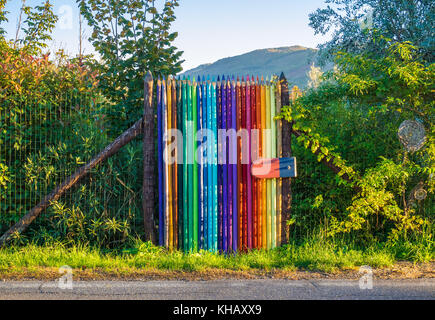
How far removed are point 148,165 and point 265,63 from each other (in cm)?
8440

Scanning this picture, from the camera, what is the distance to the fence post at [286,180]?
6223 mm

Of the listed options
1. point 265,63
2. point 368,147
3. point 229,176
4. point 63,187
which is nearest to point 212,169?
point 229,176

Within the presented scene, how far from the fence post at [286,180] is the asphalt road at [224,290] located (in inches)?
52.3

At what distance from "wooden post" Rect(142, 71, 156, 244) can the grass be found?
11.3 inches

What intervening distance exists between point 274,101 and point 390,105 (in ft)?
5.93

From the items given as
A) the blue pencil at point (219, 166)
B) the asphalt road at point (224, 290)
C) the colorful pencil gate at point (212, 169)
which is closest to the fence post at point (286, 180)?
the colorful pencil gate at point (212, 169)

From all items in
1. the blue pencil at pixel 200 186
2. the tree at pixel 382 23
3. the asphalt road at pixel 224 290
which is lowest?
the asphalt road at pixel 224 290

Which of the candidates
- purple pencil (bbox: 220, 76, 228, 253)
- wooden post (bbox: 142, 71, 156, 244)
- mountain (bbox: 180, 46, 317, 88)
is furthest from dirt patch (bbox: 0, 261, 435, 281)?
mountain (bbox: 180, 46, 317, 88)

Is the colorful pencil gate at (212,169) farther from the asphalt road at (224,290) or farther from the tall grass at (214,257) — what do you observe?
the asphalt road at (224,290)

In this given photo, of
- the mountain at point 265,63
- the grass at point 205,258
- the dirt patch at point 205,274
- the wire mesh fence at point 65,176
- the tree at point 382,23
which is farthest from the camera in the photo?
the mountain at point 265,63

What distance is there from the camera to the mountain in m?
79.2

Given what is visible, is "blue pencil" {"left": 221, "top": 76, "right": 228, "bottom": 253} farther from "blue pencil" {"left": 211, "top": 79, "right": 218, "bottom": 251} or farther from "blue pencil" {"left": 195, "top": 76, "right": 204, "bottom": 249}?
"blue pencil" {"left": 195, "top": 76, "right": 204, "bottom": 249}

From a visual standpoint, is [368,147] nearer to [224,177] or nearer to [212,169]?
[224,177]

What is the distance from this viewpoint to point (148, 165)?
20.2 ft
